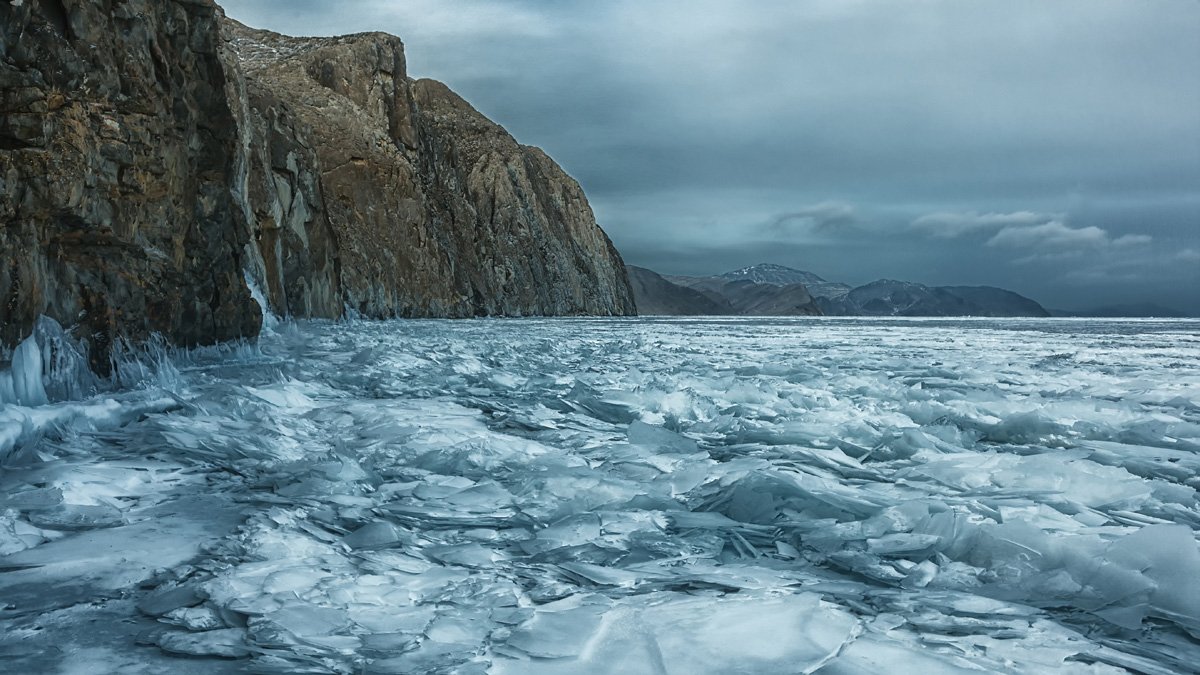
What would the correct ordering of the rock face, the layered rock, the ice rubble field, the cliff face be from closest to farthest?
the ice rubble field
the cliff face
the rock face
the layered rock

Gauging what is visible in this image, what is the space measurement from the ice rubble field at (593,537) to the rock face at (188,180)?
1338mm

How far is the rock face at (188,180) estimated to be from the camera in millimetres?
5602

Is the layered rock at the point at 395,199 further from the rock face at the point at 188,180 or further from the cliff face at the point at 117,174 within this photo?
the cliff face at the point at 117,174

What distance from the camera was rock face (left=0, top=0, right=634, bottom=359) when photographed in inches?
221

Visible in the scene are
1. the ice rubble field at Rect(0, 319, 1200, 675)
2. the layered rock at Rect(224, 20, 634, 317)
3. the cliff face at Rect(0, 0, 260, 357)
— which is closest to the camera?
the ice rubble field at Rect(0, 319, 1200, 675)

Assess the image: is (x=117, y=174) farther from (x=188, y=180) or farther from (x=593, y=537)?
(x=593, y=537)

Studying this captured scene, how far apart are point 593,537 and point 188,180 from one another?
28.3ft

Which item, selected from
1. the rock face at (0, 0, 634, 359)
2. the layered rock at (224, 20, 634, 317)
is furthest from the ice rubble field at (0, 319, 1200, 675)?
the layered rock at (224, 20, 634, 317)

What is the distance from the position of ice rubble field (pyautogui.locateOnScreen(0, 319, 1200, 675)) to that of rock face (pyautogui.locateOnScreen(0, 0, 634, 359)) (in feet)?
4.39

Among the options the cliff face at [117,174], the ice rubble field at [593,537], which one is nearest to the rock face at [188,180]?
the cliff face at [117,174]

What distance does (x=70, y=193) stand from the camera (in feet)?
19.8

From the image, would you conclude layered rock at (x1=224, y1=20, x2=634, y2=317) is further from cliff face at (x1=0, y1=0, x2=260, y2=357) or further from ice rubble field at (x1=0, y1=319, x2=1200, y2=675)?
ice rubble field at (x1=0, y1=319, x2=1200, y2=675)

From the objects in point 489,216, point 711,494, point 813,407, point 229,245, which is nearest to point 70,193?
point 229,245

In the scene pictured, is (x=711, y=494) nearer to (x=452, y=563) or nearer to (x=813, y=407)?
(x=452, y=563)
